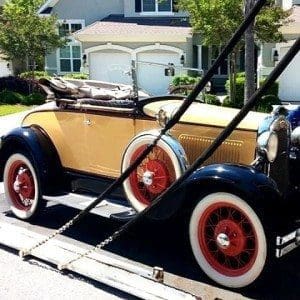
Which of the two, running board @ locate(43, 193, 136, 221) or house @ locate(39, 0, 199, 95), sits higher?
house @ locate(39, 0, 199, 95)

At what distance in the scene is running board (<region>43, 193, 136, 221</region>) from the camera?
4.60 metres

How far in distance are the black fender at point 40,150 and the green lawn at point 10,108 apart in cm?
1220

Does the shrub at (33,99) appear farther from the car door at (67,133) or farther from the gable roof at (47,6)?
the car door at (67,133)

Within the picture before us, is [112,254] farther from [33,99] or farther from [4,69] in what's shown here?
[4,69]

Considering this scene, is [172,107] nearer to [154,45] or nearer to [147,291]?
[147,291]

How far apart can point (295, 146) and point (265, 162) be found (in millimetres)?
533

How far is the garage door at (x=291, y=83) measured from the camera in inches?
792

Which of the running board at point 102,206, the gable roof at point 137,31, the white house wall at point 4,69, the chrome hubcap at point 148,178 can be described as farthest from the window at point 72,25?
the chrome hubcap at point 148,178

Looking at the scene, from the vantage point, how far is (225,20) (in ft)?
51.7

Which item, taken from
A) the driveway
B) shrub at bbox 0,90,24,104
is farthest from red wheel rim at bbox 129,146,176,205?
shrub at bbox 0,90,24,104

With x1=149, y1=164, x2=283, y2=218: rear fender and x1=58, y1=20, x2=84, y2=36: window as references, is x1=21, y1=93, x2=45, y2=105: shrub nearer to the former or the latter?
x1=58, y1=20, x2=84, y2=36: window

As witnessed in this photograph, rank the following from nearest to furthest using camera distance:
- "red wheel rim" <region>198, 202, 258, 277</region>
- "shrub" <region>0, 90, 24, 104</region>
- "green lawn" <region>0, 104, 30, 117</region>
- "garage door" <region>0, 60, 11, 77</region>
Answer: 1. "red wheel rim" <region>198, 202, 258, 277</region>
2. "green lawn" <region>0, 104, 30, 117</region>
3. "shrub" <region>0, 90, 24, 104</region>
4. "garage door" <region>0, 60, 11, 77</region>

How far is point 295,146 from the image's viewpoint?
4.41 metres

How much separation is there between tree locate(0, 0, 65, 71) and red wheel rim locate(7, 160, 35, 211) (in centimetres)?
1697
